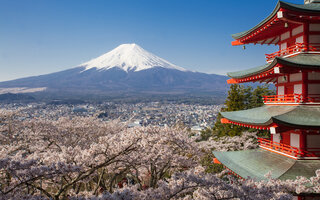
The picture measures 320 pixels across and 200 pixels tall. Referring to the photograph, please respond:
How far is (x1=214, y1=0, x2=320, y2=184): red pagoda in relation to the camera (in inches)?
292

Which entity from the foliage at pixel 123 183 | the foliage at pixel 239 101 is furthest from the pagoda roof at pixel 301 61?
the foliage at pixel 239 101

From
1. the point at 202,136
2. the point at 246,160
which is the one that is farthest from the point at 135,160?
the point at 202,136

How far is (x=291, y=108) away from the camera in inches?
324

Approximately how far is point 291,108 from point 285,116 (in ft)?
2.83

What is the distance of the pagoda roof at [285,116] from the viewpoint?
280 inches

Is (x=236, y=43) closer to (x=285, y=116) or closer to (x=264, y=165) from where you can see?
(x=285, y=116)

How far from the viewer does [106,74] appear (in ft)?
617

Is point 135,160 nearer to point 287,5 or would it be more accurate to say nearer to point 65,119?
point 287,5

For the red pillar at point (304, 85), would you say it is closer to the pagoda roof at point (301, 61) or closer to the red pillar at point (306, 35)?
the pagoda roof at point (301, 61)

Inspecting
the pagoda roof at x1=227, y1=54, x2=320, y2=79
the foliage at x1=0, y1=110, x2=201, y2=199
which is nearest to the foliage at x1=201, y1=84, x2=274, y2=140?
the foliage at x1=0, y1=110, x2=201, y2=199

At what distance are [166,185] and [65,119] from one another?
46.9 ft

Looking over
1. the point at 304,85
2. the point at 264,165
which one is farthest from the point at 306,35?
the point at 264,165

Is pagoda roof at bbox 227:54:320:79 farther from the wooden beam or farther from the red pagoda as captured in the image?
the wooden beam

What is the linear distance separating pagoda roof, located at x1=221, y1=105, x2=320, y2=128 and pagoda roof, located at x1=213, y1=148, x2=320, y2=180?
1366 millimetres
